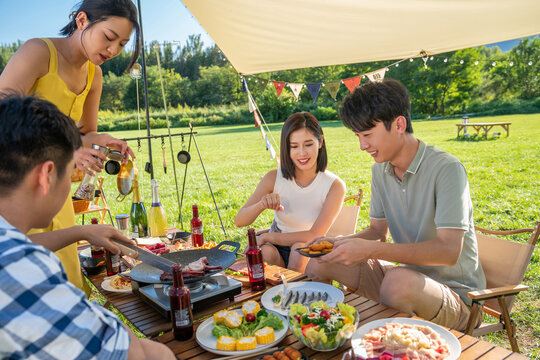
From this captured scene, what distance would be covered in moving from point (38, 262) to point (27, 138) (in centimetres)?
32

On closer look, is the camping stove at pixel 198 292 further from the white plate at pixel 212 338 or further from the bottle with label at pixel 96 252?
the bottle with label at pixel 96 252

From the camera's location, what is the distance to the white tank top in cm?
299

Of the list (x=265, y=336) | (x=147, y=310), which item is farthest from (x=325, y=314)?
(x=147, y=310)

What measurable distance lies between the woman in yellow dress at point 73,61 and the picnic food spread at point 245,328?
95cm

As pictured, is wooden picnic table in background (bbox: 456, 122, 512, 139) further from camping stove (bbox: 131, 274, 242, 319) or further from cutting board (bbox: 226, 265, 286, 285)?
camping stove (bbox: 131, 274, 242, 319)

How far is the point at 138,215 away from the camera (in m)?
2.94

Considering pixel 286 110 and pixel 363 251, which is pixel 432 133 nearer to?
pixel 286 110

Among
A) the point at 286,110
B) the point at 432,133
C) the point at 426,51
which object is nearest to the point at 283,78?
the point at 286,110

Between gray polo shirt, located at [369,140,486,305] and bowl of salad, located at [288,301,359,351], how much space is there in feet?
2.66

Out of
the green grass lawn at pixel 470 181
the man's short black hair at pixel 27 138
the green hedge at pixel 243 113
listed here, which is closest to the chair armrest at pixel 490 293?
the green grass lawn at pixel 470 181

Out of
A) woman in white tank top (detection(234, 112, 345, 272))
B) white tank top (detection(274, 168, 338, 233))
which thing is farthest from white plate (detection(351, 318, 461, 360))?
white tank top (detection(274, 168, 338, 233))

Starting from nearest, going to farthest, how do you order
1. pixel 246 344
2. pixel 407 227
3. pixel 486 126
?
pixel 246 344
pixel 407 227
pixel 486 126

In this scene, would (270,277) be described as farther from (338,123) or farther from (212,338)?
(338,123)

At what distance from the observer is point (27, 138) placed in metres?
0.98
